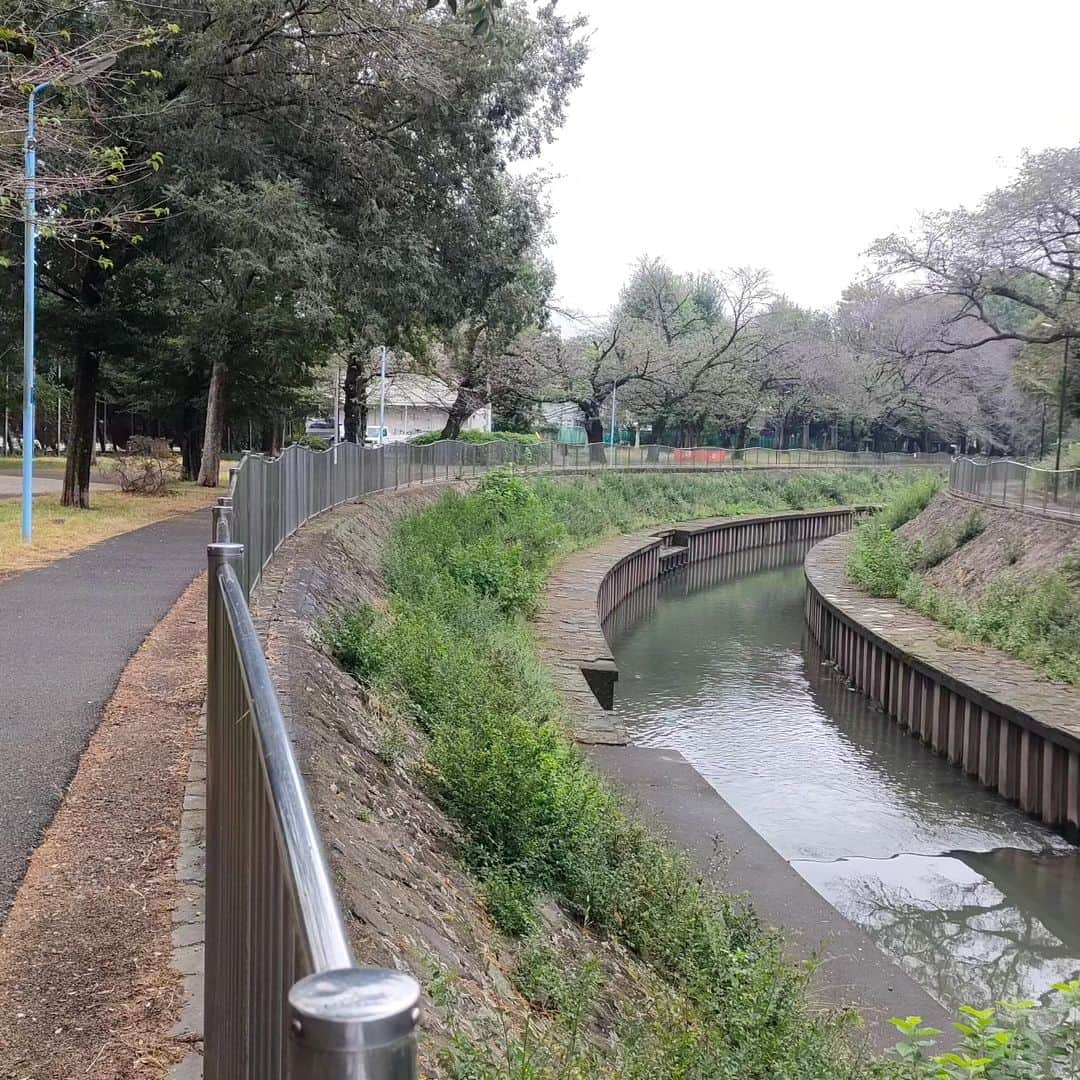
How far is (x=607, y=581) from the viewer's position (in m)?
27.4

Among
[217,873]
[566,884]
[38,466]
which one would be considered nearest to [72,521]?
[566,884]

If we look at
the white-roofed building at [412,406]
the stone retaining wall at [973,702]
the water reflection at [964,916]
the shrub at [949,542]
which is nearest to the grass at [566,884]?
the water reflection at [964,916]

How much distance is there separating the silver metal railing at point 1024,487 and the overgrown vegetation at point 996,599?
38.7 inches

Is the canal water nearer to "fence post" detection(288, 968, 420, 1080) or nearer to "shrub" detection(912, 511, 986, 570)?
"shrub" detection(912, 511, 986, 570)

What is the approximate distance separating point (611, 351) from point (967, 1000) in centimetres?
4718

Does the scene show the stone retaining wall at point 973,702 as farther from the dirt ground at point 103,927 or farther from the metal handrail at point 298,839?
the metal handrail at point 298,839

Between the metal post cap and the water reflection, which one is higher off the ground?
the metal post cap

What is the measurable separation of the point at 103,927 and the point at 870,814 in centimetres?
1129

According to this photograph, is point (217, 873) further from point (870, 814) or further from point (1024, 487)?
point (1024, 487)

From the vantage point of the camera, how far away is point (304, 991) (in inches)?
39.3

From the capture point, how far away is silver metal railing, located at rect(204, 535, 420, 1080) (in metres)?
0.96

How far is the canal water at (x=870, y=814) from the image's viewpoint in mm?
10203

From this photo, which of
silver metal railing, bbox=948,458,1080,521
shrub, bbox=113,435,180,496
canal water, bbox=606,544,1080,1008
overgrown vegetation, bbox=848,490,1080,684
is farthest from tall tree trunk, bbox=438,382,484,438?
canal water, bbox=606,544,1080,1008

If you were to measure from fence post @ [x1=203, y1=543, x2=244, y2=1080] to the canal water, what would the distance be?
7.72 metres
